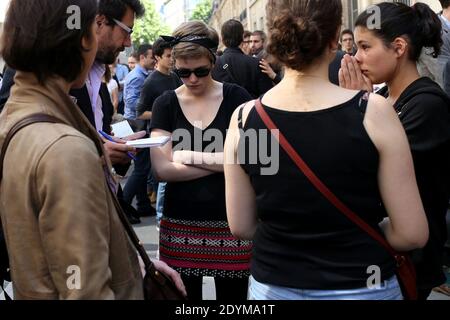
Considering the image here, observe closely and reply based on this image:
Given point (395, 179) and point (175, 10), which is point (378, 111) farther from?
point (175, 10)

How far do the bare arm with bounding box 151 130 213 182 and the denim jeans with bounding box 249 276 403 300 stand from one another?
1.29m

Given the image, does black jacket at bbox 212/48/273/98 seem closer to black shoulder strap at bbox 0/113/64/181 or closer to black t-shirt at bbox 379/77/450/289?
black t-shirt at bbox 379/77/450/289

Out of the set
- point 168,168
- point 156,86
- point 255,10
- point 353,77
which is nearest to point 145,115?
point 156,86

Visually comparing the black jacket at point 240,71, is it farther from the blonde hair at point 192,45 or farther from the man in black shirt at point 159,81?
the blonde hair at point 192,45

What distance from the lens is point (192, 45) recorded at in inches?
136

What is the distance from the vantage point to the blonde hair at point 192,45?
3447 mm

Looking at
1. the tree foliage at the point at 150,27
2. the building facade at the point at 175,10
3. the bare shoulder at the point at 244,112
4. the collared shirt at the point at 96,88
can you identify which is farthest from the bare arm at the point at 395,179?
the building facade at the point at 175,10

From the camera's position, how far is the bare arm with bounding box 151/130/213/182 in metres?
3.34

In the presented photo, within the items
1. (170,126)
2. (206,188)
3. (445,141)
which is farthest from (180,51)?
(445,141)

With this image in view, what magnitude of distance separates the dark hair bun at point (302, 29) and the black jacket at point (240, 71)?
5.19m

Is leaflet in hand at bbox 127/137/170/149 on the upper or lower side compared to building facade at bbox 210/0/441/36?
lower

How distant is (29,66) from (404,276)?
1.37m

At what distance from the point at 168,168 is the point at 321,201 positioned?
159 cm

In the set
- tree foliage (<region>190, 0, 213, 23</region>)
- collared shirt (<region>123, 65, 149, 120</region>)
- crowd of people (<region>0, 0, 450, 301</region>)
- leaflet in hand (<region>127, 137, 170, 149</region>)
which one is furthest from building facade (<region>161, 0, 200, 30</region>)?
crowd of people (<region>0, 0, 450, 301</region>)
